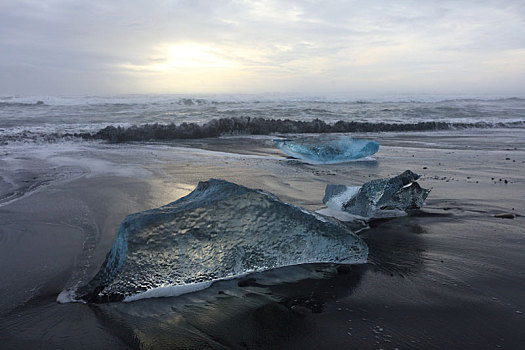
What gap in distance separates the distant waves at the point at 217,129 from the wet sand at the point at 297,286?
527cm

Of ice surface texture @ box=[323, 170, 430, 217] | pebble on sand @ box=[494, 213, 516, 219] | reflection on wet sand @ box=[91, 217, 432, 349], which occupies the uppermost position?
ice surface texture @ box=[323, 170, 430, 217]

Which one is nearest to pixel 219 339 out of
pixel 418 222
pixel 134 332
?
pixel 134 332

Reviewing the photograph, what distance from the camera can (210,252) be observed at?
2029mm

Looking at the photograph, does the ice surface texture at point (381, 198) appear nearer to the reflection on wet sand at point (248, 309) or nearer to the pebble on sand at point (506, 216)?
the pebble on sand at point (506, 216)

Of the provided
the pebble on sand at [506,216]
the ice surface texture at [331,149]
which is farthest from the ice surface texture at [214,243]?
the ice surface texture at [331,149]

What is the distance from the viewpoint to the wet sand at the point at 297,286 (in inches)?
59.4

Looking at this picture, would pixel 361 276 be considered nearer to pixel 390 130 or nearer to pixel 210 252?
pixel 210 252

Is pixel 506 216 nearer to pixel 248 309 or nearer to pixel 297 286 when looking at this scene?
pixel 297 286

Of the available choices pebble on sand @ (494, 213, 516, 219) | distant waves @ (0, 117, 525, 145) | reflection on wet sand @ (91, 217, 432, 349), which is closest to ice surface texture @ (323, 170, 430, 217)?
pebble on sand @ (494, 213, 516, 219)

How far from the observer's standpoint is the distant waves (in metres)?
9.21

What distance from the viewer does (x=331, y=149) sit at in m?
6.38

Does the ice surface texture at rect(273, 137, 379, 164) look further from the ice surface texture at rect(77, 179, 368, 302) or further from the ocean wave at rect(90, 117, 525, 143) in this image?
the ocean wave at rect(90, 117, 525, 143)

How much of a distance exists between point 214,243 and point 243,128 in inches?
366

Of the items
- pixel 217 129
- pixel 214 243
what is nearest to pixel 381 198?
pixel 214 243
